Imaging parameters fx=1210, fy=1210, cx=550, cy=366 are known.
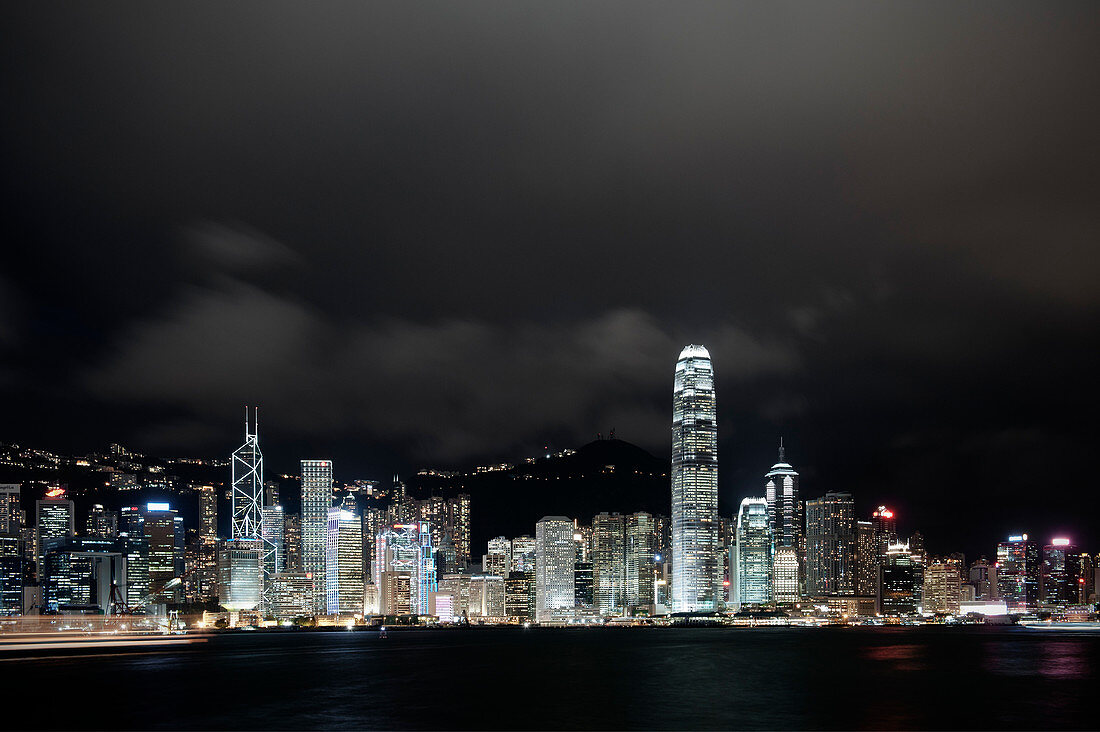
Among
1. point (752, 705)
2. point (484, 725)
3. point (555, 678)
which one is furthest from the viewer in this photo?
point (555, 678)

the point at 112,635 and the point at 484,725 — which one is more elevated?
the point at 484,725

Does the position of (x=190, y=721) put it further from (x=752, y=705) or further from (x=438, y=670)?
(x=438, y=670)

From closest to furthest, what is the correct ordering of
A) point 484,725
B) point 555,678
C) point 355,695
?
point 484,725, point 355,695, point 555,678

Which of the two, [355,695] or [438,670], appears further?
[438,670]

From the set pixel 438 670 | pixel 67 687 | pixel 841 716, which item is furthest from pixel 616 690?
pixel 67 687

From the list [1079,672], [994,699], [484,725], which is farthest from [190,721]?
[1079,672]

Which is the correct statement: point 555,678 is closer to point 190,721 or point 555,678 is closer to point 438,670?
point 438,670
